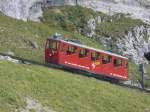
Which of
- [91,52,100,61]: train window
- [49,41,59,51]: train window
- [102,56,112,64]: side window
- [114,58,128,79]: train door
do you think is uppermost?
[49,41,59,51]: train window

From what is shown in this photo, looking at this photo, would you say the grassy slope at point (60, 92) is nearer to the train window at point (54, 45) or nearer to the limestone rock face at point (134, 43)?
the train window at point (54, 45)

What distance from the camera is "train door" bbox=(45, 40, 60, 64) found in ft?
169

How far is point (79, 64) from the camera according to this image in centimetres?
5294

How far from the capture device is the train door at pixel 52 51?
5158cm

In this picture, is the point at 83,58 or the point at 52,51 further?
the point at 83,58

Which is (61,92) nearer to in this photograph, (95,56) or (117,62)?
(95,56)

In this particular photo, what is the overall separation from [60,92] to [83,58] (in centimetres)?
1638

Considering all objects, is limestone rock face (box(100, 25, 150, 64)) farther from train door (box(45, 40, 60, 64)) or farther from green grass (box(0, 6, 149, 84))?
train door (box(45, 40, 60, 64))

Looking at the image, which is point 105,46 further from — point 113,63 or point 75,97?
point 75,97

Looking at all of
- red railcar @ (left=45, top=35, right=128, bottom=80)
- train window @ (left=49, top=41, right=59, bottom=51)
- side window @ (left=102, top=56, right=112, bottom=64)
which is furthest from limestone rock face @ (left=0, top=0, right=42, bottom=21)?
side window @ (left=102, top=56, right=112, bottom=64)

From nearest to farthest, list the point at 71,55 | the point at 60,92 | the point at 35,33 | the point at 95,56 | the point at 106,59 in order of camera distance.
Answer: the point at 60,92
the point at 71,55
the point at 95,56
the point at 106,59
the point at 35,33

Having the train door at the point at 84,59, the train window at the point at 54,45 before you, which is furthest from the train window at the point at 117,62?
the train window at the point at 54,45

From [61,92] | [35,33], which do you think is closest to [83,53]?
[61,92]

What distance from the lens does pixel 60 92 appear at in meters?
37.3
